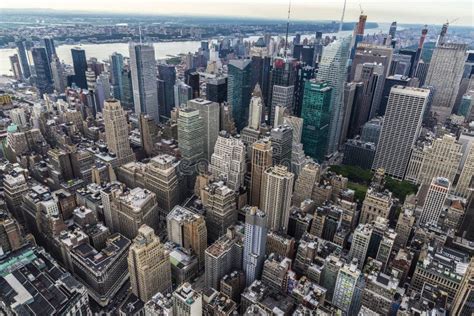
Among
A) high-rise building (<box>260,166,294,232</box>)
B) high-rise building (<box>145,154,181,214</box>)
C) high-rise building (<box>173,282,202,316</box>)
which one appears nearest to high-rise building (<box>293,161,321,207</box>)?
high-rise building (<box>260,166,294,232</box>)

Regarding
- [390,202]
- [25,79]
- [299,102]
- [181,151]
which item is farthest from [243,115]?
[25,79]

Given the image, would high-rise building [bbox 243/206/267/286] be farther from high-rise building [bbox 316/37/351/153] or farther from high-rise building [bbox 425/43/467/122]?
high-rise building [bbox 425/43/467/122]

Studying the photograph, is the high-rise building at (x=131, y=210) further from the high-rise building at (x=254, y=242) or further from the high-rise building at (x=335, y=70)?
the high-rise building at (x=335, y=70)

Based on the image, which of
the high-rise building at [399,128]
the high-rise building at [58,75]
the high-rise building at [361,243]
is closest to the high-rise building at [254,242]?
the high-rise building at [361,243]

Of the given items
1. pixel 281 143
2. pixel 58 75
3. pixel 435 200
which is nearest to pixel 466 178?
pixel 435 200

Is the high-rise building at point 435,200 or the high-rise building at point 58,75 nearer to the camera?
the high-rise building at point 435,200

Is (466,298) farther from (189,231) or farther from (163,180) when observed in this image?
(163,180)
